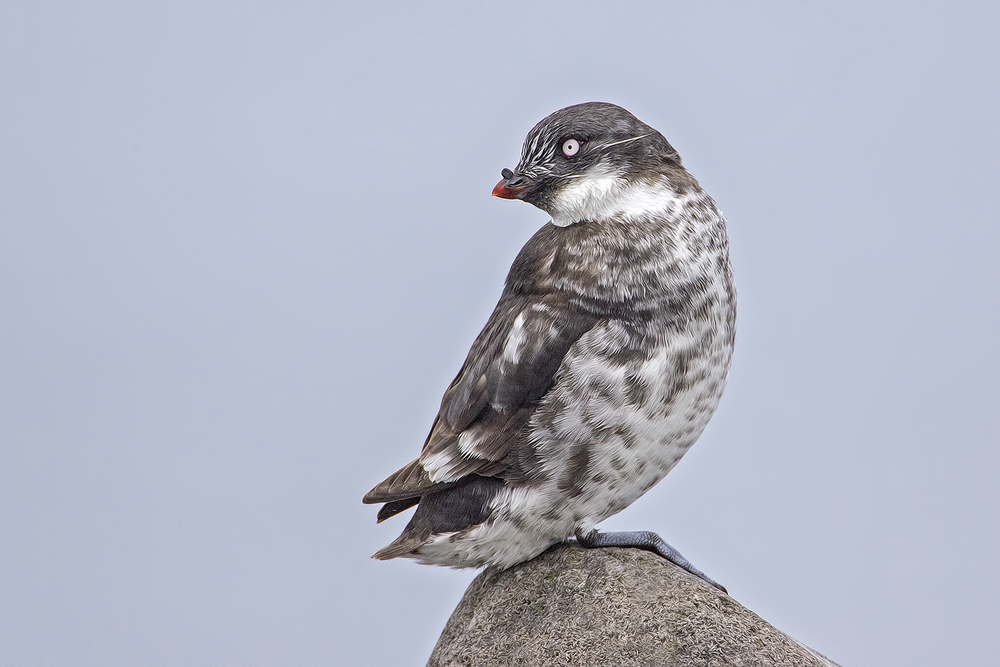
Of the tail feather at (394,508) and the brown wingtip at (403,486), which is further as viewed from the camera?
the tail feather at (394,508)

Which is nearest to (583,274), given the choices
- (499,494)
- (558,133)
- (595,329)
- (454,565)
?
(595,329)

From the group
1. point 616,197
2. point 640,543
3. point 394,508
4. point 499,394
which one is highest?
point 616,197

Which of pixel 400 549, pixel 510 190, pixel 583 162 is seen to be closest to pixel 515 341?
pixel 510 190

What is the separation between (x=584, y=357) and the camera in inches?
192

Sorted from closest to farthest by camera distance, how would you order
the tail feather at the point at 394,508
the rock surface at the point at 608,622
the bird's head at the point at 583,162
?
1. the rock surface at the point at 608,622
2. the bird's head at the point at 583,162
3. the tail feather at the point at 394,508

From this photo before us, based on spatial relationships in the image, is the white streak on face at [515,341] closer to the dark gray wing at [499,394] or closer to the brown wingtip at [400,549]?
the dark gray wing at [499,394]

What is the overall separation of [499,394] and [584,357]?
37cm

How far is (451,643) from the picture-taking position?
5188mm

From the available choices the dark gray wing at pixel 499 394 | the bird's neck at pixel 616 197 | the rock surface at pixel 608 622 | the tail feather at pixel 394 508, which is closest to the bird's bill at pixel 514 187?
the bird's neck at pixel 616 197

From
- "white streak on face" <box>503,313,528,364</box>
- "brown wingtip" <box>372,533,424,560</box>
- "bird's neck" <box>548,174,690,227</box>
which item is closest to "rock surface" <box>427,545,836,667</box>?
"brown wingtip" <box>372,533,424,560</box>

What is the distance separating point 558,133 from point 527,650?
1990mm

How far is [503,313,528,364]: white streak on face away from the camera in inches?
195

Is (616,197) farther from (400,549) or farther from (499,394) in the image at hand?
(400,549)

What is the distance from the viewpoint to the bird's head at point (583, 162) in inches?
191
